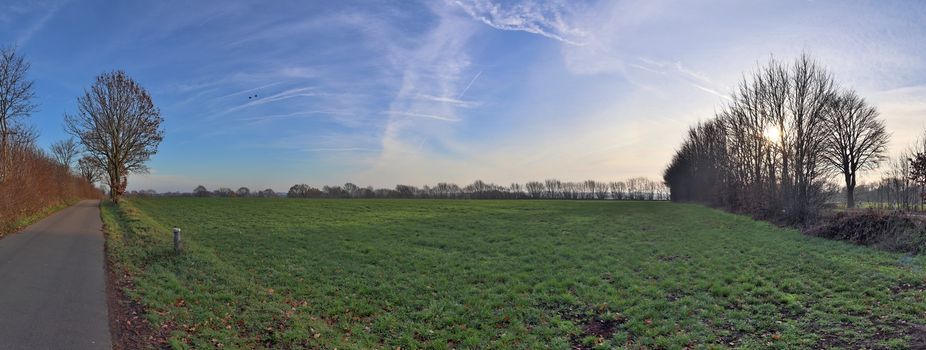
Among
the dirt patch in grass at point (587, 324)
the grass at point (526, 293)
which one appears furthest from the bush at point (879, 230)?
the dirt patch in grass at point (587, 324)

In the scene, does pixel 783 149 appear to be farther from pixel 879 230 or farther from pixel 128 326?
pixel 128 326

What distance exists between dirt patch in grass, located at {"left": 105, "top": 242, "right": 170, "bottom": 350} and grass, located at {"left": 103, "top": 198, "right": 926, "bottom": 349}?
0.28 metres

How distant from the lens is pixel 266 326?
29.6ft

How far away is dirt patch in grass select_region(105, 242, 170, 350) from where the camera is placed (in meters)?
7.70

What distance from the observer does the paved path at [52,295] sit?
7.71 meters

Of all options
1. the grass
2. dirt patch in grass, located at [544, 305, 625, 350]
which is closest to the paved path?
the grass

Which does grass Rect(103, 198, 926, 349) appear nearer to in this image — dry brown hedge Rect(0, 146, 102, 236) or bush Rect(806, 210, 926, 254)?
bush Rect(806, 210, 926, 254)

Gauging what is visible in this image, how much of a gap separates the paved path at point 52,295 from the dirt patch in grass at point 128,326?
14cm

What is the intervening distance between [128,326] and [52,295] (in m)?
3.60

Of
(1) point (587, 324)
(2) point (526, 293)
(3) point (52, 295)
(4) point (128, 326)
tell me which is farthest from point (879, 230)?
(3) point (52, 295)

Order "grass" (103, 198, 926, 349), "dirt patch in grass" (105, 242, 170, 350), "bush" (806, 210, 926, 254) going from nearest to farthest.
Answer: "dirt patch in grass" (105, 242, 170, 350)
"grass" (103, 198, 926, 349)
"bush" (806, 210, 926, 254)

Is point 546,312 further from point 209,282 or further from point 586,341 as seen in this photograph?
point 209,282

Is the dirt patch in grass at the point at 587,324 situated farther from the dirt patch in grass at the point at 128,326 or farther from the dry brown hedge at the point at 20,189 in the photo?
the dry brown hedge at the point at 20,189

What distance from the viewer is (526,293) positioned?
11727 mm
